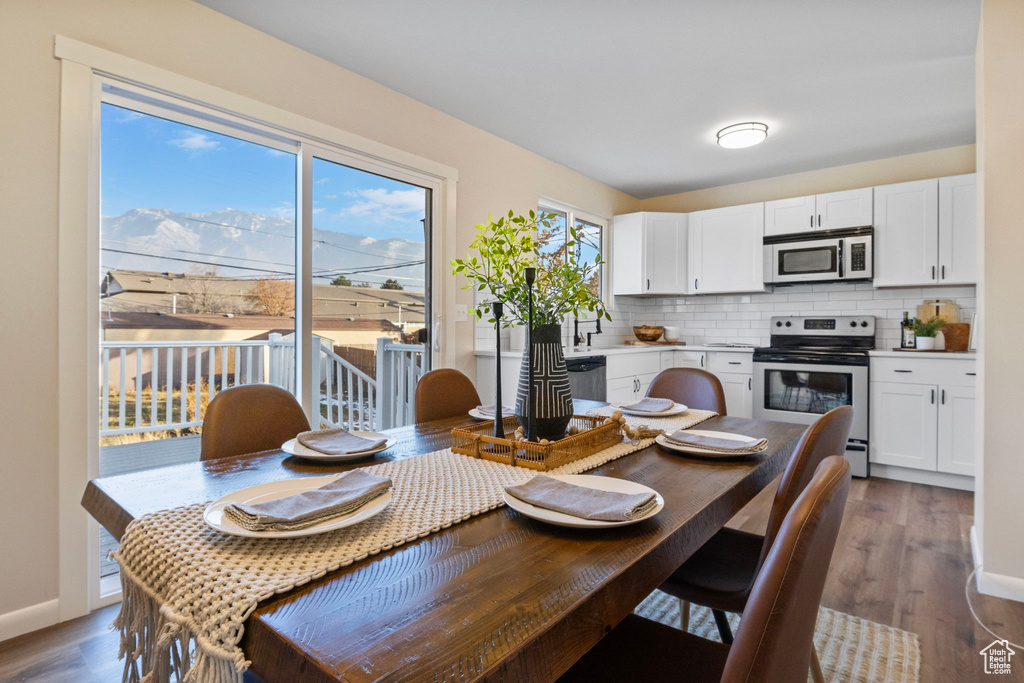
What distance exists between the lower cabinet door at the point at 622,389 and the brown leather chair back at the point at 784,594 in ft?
10.4

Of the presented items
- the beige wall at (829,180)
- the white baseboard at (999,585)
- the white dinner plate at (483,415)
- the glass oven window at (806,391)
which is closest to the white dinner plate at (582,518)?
the white dinner plate at (483,415)

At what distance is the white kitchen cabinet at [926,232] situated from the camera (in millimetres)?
3646

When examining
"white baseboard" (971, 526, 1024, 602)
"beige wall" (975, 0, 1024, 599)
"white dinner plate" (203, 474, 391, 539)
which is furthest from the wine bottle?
"white dinner plate" (203, 474, 391, 539)

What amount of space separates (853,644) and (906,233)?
127 inches

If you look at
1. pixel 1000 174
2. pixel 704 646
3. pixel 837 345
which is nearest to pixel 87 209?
pixel 704 646

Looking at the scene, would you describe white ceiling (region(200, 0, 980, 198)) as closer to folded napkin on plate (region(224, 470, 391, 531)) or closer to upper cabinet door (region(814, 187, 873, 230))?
upper cabinet door (region(814, 187, 873, 230))

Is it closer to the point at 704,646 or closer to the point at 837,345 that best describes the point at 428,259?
the point at 704,646

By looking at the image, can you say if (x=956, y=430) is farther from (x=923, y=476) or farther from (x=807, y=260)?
(x=807, y=260)

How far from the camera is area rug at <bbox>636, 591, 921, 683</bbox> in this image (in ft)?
5.48

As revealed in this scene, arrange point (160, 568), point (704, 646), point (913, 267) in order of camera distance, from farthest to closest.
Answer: point (913, 267) → point (704, 646) → point (160, 568)

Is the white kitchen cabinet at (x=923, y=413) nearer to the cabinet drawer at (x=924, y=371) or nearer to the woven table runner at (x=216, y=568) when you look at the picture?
the cabinet drawer at (x=924, y=371)

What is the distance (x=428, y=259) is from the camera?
342cm

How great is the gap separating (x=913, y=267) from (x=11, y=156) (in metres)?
5.08

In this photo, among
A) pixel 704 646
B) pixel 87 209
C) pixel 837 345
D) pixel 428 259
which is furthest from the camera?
pixel 837 345
